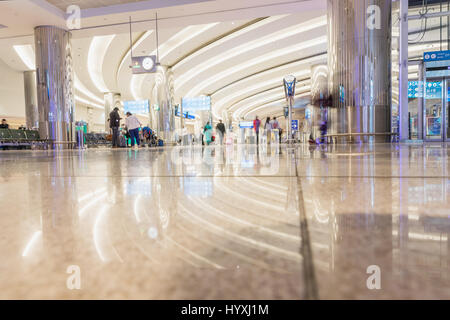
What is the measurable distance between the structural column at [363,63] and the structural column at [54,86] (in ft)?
28.8

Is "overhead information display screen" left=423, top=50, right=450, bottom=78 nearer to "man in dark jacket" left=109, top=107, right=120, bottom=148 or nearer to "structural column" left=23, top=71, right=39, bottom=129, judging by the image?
"man in dark jacket" left=109, top=107, right=120, bottom=148

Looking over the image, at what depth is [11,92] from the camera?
18.1 metres

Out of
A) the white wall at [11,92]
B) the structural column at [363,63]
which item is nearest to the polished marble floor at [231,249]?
the structural column at [363,63]

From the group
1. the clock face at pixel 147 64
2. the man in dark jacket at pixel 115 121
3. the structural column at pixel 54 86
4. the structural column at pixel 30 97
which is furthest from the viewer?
the structural column at pixel 30 97

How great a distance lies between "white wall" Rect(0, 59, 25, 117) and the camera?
1739cm

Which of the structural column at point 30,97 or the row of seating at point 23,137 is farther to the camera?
the structural column at point 30,97

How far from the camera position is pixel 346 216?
22.2 inches

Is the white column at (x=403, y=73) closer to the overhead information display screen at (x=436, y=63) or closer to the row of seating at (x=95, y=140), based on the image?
the overhead information display screen at (x=436, y=63)

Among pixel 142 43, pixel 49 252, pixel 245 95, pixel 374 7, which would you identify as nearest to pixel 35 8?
pixel 142 43

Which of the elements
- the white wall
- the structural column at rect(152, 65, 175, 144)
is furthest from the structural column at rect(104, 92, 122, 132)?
the structural column at rect(152, 65, 175, 144)

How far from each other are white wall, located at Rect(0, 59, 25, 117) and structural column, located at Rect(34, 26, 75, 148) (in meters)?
9.63

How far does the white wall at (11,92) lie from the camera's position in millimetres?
17391

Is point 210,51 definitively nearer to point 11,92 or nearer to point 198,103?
point 198,103
